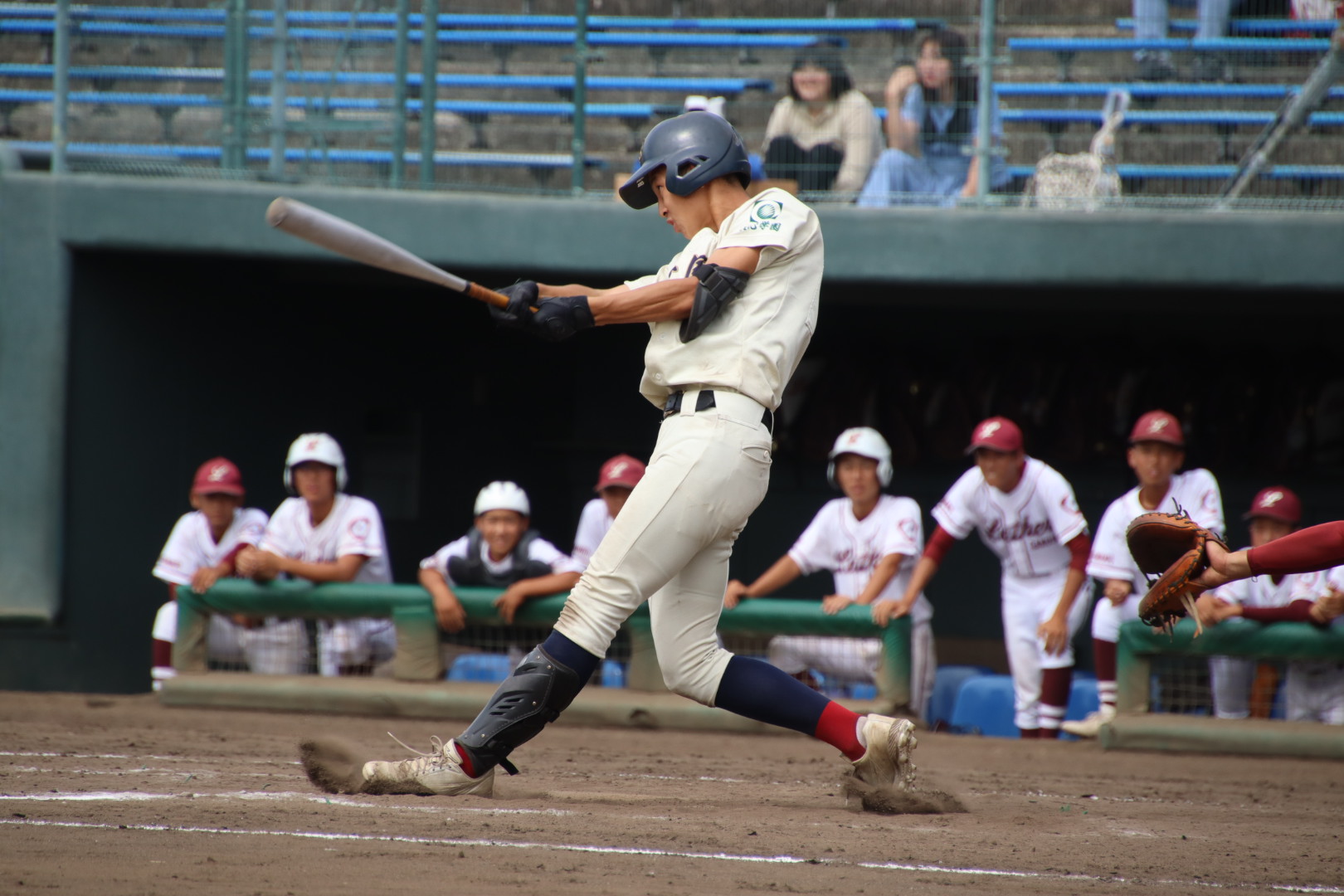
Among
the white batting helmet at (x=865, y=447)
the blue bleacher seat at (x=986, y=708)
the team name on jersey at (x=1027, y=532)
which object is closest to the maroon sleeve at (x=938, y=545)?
the team name on jersey at (x=1027, y=532)

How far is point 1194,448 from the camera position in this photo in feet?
26.4

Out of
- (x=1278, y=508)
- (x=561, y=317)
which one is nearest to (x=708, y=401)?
(x=561, y=317)

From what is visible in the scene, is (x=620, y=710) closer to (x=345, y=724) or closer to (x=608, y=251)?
(x=345, y=724)

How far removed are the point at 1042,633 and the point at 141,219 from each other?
4607 mm

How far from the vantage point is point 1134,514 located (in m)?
5.79

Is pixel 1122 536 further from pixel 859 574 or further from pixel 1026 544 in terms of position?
pixel 859 574

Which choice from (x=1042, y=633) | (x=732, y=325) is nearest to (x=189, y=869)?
(x=732, y=325)

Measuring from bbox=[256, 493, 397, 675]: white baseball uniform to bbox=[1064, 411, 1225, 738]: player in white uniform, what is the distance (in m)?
2.99

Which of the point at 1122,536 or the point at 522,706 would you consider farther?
the point at 1122,536

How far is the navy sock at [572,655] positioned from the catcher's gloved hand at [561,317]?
696 mm

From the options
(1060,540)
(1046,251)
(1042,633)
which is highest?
(1046,251)

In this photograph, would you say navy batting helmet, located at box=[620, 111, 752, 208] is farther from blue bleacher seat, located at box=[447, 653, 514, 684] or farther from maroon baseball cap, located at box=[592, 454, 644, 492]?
blue bleacher seat, located at box=[447, 653, 514, 684]

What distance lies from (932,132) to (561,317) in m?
4.03

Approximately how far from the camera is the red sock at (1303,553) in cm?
284
